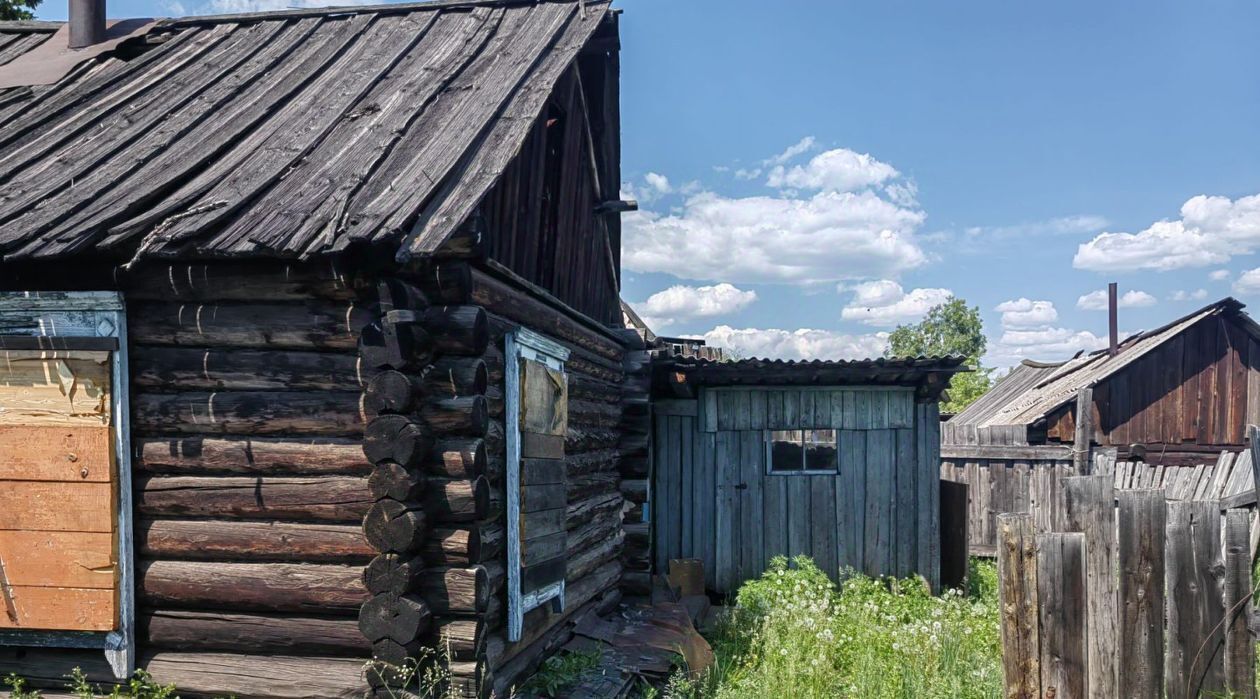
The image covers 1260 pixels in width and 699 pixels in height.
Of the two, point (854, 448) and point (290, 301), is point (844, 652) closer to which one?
point (854, 448)

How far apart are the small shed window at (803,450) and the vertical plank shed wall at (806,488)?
0.47 ft

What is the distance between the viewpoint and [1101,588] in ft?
13.9

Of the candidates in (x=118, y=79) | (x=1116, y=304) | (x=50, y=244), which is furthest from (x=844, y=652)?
(x=1116, y=304)

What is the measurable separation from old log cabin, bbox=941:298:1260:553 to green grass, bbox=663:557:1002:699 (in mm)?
5030

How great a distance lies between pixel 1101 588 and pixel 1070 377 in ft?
51.9

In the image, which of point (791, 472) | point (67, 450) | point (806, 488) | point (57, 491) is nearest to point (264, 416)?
point (67, 450)

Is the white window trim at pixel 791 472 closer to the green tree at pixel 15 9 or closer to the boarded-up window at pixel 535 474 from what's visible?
the boarded-up window at pixel 535 474

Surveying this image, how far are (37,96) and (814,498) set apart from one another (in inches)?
360

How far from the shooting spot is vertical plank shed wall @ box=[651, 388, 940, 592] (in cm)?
1095

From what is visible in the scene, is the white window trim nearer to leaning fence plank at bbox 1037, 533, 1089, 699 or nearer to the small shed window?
the small shed window

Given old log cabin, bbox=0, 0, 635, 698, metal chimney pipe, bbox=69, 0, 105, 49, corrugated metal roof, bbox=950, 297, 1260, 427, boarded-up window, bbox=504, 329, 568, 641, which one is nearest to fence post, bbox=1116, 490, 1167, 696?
old log cabin, bbox=0, 0, 635, 698

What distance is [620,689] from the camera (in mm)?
6391

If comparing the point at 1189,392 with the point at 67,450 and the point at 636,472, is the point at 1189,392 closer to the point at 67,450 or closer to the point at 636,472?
the point at 636,472

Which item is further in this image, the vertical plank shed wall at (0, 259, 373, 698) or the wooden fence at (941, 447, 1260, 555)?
the wooden fence at (941, 447, 1260, 555)
